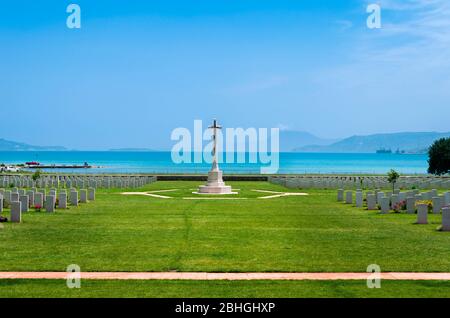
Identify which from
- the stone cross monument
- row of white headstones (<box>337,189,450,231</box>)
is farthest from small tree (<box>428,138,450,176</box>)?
row of white headstones (<box>337,189,450,231</box>)

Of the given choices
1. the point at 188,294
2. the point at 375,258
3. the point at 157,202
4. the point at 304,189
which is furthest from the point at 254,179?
the point at 188,294

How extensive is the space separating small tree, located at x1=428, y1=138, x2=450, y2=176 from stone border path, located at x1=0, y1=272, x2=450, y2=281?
58.9m

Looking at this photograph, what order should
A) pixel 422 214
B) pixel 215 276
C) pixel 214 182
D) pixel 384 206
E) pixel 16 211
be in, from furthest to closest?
pixel 214 182
pixel 384 206
pixel 422 214
pixel 16 211
pixel 215 276

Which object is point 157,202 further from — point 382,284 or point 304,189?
point 382,284

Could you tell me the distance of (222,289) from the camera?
33.2 feet

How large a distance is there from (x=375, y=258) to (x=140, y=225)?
8972mm

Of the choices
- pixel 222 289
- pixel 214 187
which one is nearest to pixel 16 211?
pixel 222 289

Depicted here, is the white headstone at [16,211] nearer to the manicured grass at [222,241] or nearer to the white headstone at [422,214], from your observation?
the manicured grass at [222,241]

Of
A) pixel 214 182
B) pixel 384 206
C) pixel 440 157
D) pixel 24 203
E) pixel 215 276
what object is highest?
pixel 440 157

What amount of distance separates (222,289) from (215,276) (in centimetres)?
116

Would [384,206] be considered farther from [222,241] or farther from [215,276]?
[215,276]

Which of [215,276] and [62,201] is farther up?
[62,201]

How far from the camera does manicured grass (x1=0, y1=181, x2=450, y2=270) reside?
41.0 ft

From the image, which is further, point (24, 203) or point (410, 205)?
point (24, 203)
